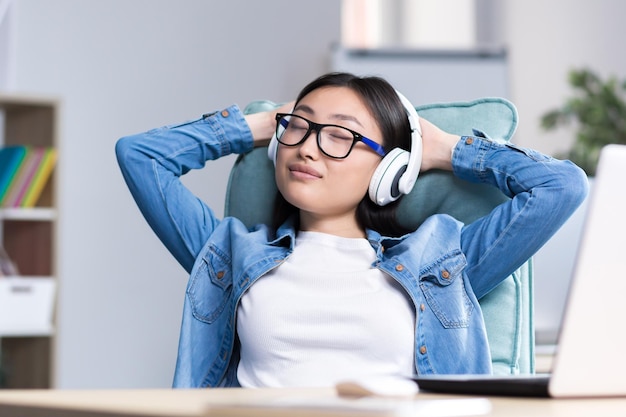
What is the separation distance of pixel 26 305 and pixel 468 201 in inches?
80.6

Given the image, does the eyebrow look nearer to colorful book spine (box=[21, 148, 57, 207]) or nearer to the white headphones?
the white headphones

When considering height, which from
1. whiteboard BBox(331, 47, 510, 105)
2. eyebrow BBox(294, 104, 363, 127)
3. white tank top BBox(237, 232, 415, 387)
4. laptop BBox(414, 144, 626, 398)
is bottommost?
white tank top BBox(237, 232, 415, 387)

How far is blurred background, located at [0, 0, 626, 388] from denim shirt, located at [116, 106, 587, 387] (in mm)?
1804

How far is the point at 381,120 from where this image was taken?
1667 mm

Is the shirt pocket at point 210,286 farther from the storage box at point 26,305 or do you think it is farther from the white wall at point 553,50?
the white wall at point 553,50

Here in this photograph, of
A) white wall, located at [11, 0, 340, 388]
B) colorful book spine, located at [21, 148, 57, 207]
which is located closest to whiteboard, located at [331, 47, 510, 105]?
white wall, located at [11, 0, 340, 388]

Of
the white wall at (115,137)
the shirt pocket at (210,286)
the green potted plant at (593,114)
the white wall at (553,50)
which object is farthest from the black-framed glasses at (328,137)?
the white wall at (553,50)

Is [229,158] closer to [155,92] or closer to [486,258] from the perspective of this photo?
[155,92]

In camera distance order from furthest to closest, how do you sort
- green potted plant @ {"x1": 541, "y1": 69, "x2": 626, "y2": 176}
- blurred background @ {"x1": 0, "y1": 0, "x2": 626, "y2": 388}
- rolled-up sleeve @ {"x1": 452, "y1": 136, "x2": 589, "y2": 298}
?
green potted plant @ {"x1": 541, "y1": 69, "x2": 626, "y2": 176}
blurred background @ {"x1": 0, "y1": 0, "x2": 626, "y2": 388}
rolled-up sleeve @ {"x1": 452, "y1": 136, "x2": 589, "y2": 298}

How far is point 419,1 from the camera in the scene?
536 cm

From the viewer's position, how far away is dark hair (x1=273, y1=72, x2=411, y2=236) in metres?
1.67

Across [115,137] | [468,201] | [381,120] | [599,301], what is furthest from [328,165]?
[115,137]

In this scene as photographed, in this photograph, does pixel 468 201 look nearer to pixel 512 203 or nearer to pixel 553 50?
pixel 512 203

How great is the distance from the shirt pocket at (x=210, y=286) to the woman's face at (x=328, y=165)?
17cm
